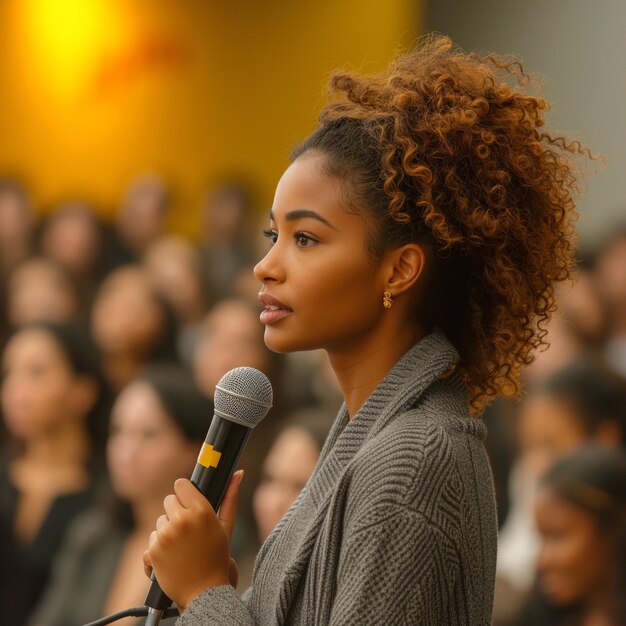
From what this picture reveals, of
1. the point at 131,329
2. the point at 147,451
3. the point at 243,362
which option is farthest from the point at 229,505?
the point at 131,329

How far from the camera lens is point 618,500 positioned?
8.95 feet

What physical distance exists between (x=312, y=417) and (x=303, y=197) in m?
1.94

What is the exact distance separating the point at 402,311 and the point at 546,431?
1.99 m

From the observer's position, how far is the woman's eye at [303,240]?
1.21m

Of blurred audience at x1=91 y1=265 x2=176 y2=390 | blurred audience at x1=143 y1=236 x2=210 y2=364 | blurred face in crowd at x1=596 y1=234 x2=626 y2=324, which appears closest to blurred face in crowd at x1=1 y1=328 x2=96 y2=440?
blurred audience at x1=91 y1=265 x2=176 y2=390

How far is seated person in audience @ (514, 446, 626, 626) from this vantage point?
264cm

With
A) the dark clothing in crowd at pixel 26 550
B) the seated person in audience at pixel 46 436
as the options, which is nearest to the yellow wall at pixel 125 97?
the seated person in audience at pixel 46 436

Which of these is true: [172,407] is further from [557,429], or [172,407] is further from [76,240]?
[76,240]

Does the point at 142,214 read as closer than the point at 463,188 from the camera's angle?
No

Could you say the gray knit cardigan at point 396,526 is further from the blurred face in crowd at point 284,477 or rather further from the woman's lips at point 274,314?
the blurred face in crowd at point 284,477

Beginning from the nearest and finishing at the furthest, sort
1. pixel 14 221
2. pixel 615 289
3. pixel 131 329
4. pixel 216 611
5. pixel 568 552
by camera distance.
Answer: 1. pixel 216 611
2. pixel 568 552
3. pixel 615 289
4. pixel 131 329
5. pixel 14 221

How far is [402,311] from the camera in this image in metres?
1.23

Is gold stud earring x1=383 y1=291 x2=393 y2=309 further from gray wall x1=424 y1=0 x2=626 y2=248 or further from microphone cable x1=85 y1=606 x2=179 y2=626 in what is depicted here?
gray wall x1=424 y1=0 x2=626 y2=248

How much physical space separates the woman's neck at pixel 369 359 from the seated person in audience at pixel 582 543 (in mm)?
1560
